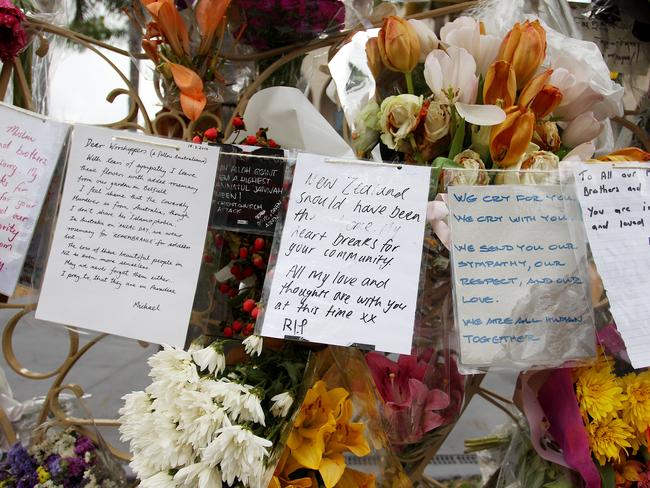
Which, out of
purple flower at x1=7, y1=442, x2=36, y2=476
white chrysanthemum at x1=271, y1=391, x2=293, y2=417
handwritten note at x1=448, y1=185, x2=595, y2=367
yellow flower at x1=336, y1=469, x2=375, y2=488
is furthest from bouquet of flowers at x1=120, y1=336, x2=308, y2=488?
purple flower at x1=7, y1=442, x2=36, y2=476

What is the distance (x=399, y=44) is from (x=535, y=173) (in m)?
0.25

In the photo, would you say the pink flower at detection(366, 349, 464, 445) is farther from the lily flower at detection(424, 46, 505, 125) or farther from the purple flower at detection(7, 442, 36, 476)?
the purple flower at detection(7, 442, 36, 476)

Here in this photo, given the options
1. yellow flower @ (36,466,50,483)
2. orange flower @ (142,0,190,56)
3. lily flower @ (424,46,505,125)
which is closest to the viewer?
lily flower @ (424,46,505,125)

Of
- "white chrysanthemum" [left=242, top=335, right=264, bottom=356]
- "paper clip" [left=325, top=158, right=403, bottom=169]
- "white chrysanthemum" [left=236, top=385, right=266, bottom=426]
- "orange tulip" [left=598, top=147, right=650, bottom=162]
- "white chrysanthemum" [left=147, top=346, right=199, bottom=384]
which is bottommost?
"white chrysanthemum" [left=236, top=385, right=266, bottom=426]

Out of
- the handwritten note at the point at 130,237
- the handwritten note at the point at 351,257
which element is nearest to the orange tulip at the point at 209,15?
the handwritten note at the point at 130,237

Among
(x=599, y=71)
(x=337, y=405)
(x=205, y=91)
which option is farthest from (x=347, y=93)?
(x=337, y=405)

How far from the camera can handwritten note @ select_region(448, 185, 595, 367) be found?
68cm

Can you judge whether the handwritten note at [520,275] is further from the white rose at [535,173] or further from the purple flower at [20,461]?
the purple flower at [20,461]

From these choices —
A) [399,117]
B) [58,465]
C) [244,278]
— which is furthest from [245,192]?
[58,465]

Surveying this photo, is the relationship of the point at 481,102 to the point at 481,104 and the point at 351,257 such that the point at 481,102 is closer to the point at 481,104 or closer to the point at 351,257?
the point at 481,104

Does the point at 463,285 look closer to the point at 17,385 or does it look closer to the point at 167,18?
the point at 167,18

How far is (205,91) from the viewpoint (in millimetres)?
931

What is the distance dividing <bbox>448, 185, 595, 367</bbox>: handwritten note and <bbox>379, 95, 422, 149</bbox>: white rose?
0.10m

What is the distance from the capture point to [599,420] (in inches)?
27.5
